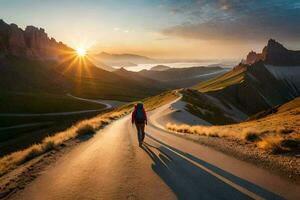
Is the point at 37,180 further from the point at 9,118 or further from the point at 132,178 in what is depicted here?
the point at 9,118

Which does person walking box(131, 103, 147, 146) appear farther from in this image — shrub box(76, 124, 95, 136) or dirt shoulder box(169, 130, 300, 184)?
shrub box(76, 124, 95, 136)

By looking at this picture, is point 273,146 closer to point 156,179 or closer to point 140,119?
point 156,179

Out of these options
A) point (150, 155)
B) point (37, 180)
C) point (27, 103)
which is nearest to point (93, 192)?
point (37, 180)

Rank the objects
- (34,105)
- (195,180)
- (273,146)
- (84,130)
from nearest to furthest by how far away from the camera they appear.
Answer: (195,180) < (273,146) < (84,130) < (34,105)

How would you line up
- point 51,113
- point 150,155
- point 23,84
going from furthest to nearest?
1. point 23,84
2. point 51,113
3. point 150,155

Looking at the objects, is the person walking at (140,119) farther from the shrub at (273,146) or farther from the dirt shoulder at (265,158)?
the shrub at (273,146)

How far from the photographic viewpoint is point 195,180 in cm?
926

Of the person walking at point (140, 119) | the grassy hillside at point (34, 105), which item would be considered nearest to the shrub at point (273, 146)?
the person walking at point (140, 119)

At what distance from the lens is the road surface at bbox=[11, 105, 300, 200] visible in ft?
26.6

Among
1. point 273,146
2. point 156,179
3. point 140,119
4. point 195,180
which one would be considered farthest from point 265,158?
point 140,119

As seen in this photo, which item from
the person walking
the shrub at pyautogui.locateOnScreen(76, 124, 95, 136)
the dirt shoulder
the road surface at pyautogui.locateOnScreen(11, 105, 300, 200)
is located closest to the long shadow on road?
the road surface at pyautogui.locateOnScreen(11, 105, 300, 200)

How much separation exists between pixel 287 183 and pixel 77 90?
174931 mm

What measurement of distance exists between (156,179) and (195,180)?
1215 millimetres

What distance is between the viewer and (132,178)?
9727mm
